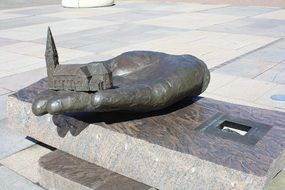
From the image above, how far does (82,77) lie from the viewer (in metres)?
3.00

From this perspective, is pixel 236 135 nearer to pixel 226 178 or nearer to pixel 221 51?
pixel 226 178

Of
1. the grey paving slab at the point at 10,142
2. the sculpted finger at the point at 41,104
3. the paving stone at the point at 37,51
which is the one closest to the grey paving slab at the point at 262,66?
the paving stone at the point at 37,51

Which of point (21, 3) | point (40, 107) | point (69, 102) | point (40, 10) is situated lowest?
point (21, 3)

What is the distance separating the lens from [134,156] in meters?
3.39

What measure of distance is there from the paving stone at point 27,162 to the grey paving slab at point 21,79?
223 cm

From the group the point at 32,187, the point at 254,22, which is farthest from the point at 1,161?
the point at 254,22

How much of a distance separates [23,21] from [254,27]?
735 cm

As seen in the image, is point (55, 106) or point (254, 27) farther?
point (254, 27)

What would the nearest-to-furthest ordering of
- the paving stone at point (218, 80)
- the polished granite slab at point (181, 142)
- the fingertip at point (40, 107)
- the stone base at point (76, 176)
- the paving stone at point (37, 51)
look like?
the polished granite slab at point (181, 142), the fingertip at point (40, 107), the stone base at point (76, 176), the paving stone at point (218, 80), the paving stone at point (37, 51)

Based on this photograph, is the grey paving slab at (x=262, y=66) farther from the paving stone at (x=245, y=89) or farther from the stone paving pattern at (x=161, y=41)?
the paving stone at (x=245, y=89)

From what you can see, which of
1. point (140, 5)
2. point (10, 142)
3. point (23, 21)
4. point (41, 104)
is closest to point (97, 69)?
point (41, 104)

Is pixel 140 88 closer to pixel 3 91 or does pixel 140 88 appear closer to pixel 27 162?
pixel 27 162

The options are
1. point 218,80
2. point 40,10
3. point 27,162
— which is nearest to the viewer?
point 27,162

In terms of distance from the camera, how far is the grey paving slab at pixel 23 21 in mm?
12992
